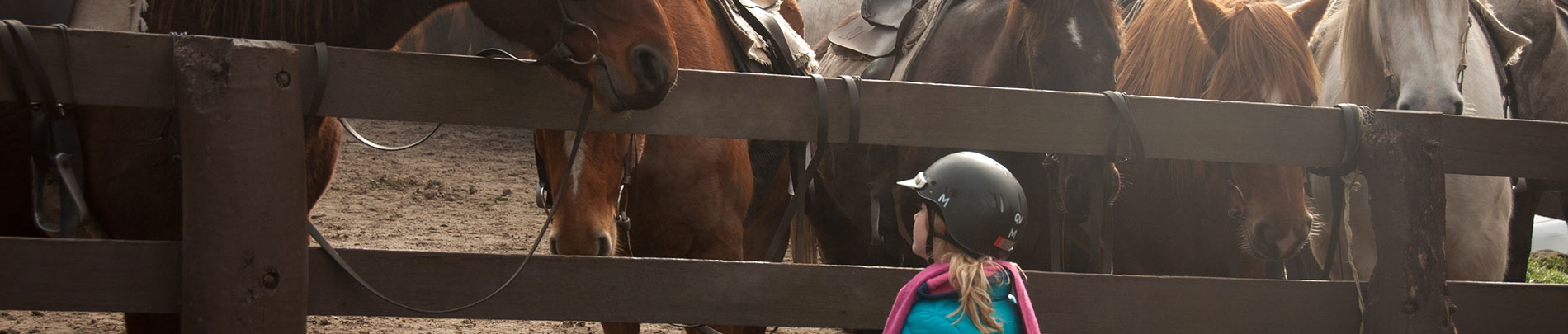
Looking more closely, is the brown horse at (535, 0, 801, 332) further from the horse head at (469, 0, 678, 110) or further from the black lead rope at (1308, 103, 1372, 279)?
the black lead rope at (1308, 103, 1372, 279)

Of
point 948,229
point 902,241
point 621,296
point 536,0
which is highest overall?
point 536,0

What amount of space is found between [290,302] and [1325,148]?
7.15ft

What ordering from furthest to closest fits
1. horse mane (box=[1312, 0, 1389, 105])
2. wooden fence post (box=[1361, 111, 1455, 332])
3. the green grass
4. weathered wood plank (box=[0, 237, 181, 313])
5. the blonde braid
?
the green grass
horse mane (box=[1312, 0, 1389, 105])
wooden fence post (box=[1361, 111, 1455, 332])
weathered wood plank (box=[0, 237, 181, 313])
the blonde braid

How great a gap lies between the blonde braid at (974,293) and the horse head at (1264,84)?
4.72 feet

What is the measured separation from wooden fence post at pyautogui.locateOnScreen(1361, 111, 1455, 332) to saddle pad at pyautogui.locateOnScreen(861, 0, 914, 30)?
2.65m

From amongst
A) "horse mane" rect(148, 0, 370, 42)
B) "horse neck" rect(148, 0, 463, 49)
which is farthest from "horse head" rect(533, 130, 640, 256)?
"horse mane" rect(148, 0, 370, 42)

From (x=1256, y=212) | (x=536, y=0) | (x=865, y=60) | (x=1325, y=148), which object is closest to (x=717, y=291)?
(x=536, y=0)

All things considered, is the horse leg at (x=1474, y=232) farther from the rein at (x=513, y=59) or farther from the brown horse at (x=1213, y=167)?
the rein at (x=513, y=59)

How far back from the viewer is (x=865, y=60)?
4836 mm

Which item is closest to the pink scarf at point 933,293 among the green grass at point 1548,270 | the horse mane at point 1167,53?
the horse mane at point 1167,53

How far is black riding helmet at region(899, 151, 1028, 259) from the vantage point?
1.97 m

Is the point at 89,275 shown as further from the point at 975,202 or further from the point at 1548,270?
the point at 1548,270

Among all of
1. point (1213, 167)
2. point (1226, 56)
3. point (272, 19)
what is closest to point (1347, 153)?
point (1213, 167)

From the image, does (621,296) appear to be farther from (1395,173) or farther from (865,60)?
(865,60)
